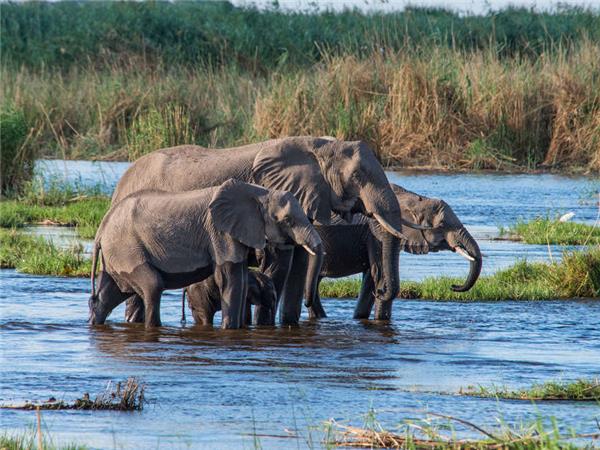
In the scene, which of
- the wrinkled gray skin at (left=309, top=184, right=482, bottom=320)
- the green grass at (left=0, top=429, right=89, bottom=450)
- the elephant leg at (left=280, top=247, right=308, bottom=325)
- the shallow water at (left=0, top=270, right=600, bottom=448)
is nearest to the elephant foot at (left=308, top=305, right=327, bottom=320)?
the wrinkled gray skin at (left=309, top=184, right=482, bottom=320)

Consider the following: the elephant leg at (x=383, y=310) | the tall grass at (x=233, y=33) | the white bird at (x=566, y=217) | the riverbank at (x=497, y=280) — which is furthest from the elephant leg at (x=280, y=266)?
the tall grass at (x=233, y=33)

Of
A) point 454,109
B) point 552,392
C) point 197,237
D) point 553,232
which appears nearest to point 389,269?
point 197,237

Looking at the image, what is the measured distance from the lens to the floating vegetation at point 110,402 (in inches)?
327

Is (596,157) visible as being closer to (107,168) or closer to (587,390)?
(107,168)

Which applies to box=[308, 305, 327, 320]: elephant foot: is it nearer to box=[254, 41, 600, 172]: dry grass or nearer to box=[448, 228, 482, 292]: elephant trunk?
box=[448, 228, 482, 292]: elephant trunk

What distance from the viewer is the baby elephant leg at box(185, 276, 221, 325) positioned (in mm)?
11945

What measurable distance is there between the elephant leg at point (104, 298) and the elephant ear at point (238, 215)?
0.99 m

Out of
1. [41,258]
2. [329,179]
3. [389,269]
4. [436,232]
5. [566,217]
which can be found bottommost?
[566,217]

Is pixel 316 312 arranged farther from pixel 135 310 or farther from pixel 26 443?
pixel 26 443

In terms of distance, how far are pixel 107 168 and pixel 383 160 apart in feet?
15.5

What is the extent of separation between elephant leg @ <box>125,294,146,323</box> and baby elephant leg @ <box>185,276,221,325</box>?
0.44m

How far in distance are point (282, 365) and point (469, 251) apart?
309 centimetres

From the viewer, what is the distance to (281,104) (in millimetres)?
25516

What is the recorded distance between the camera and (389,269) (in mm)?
12305
